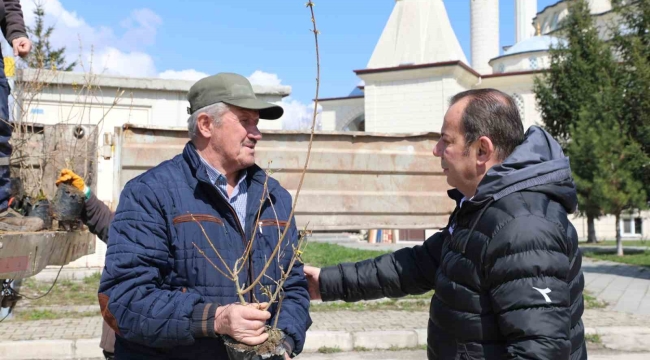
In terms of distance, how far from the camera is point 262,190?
272cm

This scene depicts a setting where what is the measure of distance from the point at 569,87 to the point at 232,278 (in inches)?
1012

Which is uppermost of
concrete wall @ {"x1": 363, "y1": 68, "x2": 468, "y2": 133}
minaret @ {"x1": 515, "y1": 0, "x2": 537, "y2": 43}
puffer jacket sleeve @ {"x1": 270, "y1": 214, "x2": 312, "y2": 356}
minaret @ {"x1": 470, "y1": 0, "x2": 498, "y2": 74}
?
minaret @ {"x1": 515, "y1": 0, "x2": 537, "y2": 43}

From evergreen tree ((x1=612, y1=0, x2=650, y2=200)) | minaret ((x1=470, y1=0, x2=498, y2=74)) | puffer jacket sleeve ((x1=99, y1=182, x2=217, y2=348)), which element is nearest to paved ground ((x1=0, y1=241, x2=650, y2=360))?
puffer jacket sleeve ((x1=99, y1=182, x2=217, y2=348))

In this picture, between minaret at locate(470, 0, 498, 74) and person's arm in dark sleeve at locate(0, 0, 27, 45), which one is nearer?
person's arm in dark sleeve at locate(0, 0, 27, 45)

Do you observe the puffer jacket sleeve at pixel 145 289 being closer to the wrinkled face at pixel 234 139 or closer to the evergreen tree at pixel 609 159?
the wrinkled face at pixel 234 139

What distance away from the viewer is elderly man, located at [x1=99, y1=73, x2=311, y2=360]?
2.23 meters

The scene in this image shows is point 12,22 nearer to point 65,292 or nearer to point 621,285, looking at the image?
point 65,292

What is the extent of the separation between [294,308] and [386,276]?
0.66 metres

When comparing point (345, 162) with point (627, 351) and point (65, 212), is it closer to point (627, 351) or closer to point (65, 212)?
point (627, 351)

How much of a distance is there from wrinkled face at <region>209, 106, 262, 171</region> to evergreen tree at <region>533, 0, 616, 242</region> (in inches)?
918

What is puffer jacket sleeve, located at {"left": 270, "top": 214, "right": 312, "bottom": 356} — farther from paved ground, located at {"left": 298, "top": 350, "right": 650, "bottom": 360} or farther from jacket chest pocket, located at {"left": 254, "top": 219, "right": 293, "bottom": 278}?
paved ground, located at {"left": 298, "top": 350, "right": 650, "bottom": 360}

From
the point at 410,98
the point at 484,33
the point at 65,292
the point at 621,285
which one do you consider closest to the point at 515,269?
the point at 65,292

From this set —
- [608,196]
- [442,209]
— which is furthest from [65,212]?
[608,196]

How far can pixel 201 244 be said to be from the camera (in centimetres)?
241
